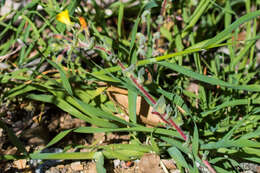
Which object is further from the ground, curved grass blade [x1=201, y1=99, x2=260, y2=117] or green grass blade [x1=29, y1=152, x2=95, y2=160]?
curved grass blade [x1=201, y1=99, x2=260, y2=117]

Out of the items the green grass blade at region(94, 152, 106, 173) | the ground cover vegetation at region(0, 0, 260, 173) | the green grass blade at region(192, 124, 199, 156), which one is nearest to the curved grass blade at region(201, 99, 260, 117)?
the ground cover vegetation at region(0, 0, 260, 173)

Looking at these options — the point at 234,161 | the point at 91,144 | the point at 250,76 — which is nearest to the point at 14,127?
the point at 91,144

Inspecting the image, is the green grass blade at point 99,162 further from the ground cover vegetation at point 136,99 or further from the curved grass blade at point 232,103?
the curved grass blade at point 232,103

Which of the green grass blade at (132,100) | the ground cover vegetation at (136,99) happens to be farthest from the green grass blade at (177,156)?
the green grass blade at (132,100)

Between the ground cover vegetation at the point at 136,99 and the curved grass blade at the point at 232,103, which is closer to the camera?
the ground cover vegetation at the point at 136,99

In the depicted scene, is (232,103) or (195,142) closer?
(195,142)

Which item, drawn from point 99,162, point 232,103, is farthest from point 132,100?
point 232,103

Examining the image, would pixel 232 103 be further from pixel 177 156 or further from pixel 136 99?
pixel 136 99

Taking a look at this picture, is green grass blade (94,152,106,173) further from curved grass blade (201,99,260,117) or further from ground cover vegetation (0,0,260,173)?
curved grass blade (201,99,260,117)

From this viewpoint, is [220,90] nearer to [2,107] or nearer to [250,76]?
[250,76]
